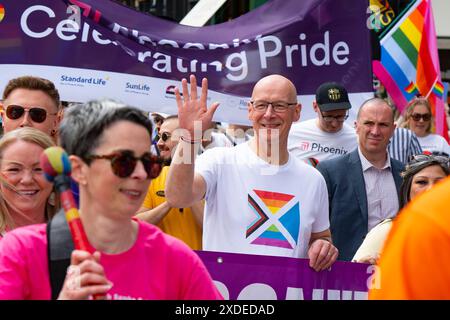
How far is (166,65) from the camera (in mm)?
6555

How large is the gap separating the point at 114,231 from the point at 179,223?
106 inches

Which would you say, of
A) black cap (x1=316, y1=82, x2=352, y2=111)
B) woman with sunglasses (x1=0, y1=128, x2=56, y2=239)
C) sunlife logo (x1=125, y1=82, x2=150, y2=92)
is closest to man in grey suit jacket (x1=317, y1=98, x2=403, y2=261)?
black cap (x1=316, y1=82, x2=352, y2=111)

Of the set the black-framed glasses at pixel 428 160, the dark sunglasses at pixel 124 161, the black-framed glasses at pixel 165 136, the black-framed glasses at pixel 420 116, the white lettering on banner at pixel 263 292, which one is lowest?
the dark sunglasses at pixel 124 161

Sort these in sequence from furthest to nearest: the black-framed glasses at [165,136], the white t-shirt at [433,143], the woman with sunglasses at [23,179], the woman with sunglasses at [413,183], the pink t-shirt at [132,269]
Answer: the white t-shirt at [433,143]
the black-framed glasses at [165,136]
the woman with sunglasses at [413,183]
the woman with sunglasses at [23,179]
the pink t-shirt at [132,269]

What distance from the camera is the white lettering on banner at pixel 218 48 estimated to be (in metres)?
Result: 6.31

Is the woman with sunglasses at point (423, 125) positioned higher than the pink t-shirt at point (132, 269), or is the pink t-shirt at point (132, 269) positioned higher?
the woman with sunglasses at point (423, 125)

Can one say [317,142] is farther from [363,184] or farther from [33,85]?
[33,85]

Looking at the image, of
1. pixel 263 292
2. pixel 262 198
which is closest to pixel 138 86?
pixel 262 198

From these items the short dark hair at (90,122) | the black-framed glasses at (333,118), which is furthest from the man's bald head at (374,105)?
the short dark hair at (90,122)

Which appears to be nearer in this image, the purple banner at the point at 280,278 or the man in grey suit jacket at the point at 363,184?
the purple banner at the point at 280,278

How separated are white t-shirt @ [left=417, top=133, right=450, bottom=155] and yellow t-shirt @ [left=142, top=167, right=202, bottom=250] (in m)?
4.35

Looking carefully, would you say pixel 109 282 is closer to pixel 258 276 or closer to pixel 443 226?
pixel 443 226

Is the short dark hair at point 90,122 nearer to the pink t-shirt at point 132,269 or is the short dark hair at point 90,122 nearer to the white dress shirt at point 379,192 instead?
the pink t-shirt at point 132,269
